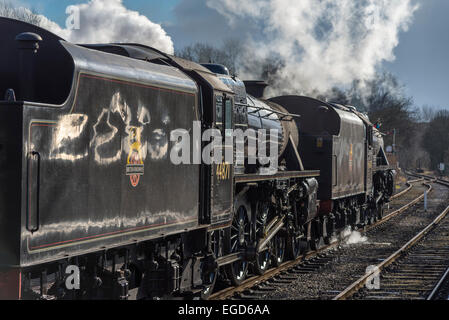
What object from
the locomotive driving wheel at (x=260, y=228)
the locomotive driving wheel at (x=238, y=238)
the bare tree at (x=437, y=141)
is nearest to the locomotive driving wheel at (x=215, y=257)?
the locomotive driving wheel at (x=238, y=238)

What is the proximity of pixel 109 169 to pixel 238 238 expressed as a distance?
15.2 feet

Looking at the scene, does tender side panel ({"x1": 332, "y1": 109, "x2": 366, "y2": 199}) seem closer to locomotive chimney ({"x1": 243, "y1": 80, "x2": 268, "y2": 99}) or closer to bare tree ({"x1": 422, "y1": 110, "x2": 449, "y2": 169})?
locomotive chimney ({"x1": 243, "y1": 80, "x2": 268, "y2": 99})

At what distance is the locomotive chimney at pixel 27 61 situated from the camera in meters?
5.60

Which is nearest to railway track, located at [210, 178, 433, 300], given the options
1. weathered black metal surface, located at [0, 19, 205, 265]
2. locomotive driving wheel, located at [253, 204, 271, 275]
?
locomotive driving wheel, located at [253, 204, 271, 275]

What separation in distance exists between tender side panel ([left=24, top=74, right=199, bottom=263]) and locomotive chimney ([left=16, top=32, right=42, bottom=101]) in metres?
0.48

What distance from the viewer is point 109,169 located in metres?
6.27

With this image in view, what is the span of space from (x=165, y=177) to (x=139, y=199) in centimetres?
70

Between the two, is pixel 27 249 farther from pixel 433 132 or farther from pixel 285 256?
pixel 433 132

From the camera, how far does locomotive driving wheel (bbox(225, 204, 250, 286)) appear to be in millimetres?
10461

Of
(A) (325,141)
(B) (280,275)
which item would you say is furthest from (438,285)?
(A) (325,141)

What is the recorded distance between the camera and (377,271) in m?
12.3

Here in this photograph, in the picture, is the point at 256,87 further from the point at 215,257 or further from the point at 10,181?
the point at 10,181

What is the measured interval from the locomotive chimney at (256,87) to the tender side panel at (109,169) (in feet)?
18.4
